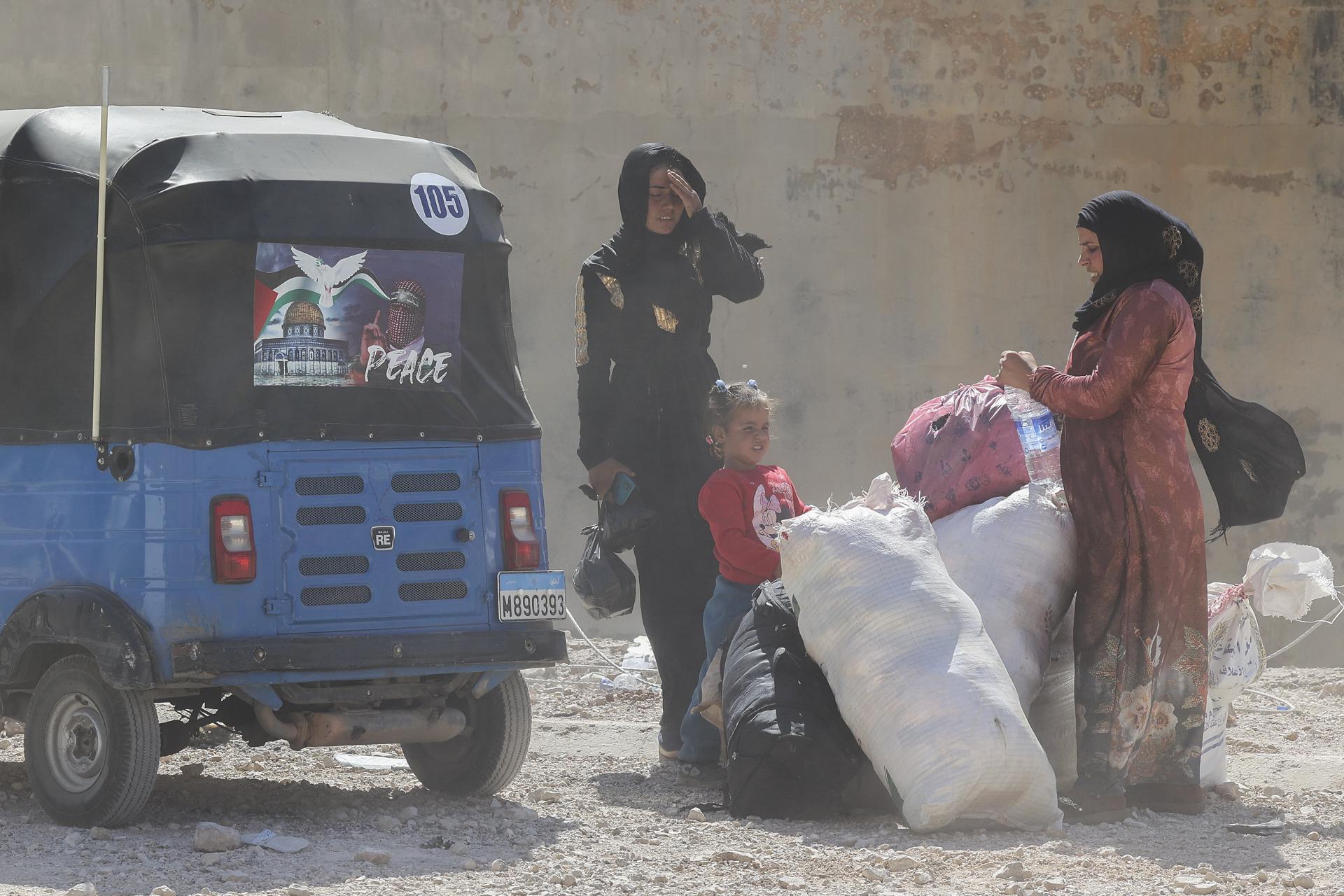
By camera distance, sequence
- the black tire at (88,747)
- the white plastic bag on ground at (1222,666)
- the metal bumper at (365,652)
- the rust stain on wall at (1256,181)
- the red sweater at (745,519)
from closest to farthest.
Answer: the metal bumper at (365,652), the black tire at (88,747), the white plastic bag on ground at (1222,666), the red sweater at (745,519), the rust stain on wall at (1256,181)

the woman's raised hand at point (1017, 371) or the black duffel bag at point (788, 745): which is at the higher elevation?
the woman's raised hand at point (1017, 371)

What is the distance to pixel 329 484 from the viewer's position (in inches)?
187

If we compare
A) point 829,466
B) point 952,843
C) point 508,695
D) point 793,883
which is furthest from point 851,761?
point 829,466

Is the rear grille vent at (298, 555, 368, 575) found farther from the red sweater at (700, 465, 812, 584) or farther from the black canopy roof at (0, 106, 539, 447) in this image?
the red sweater at (700, 465, 812, 584)

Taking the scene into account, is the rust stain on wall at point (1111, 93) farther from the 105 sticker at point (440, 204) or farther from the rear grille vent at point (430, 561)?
the rear grille vent at point (430, 561)

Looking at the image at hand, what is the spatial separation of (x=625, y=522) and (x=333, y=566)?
4.70 feet

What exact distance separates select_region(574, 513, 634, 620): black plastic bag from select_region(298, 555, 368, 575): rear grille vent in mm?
1292

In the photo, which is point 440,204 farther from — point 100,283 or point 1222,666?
point 1222,666

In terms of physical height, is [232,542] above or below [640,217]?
below

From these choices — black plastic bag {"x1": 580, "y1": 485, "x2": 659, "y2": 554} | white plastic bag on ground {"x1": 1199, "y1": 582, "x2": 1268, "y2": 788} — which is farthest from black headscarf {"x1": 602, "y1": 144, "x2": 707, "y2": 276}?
white plastic bag on ground {"x1": 1199, "y1": 582, "x2": 1268, "y2": 788}

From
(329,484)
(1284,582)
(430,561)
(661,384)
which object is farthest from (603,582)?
(1284,582)

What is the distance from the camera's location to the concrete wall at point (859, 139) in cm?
973

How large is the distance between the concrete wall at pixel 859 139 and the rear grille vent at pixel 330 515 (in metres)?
4.94

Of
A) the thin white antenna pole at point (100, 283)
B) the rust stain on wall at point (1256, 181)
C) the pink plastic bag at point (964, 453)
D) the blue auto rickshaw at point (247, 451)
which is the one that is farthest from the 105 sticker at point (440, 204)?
the rust stain on wall at point (1256, 181)
